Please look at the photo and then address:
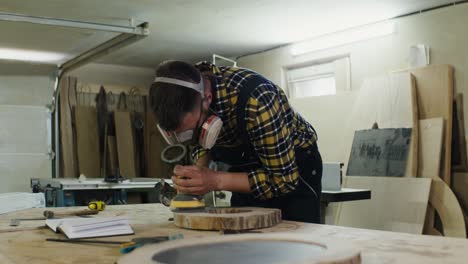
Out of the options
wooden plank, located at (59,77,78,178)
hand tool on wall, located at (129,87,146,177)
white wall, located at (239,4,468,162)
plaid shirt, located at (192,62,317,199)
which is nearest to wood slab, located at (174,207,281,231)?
plaid shirt, located at (192,62,317,199)

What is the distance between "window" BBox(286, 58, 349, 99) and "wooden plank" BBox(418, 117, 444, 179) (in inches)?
37.7

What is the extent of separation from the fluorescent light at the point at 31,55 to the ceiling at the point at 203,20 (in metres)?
0.20

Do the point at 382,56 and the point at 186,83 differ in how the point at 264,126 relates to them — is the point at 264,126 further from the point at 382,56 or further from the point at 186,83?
the point at 382,56

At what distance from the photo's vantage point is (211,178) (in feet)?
5.34

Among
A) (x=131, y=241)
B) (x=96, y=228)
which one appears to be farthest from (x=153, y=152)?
(x=131, y=241)

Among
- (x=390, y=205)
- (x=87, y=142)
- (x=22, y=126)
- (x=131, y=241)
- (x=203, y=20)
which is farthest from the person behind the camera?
(x=87, y=142)

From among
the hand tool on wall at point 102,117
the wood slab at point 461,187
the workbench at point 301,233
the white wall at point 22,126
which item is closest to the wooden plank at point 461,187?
the wood slab at point 461,187

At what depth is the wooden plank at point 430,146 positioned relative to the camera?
3.88 metres

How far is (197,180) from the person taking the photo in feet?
5.32

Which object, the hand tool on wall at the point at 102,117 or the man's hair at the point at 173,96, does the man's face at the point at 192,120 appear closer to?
the man's hair at the point at 173,96

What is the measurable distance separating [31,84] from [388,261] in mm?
5864

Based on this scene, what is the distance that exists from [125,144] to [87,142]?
474 millimetres

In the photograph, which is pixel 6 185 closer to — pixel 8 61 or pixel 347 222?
pixel 8 61

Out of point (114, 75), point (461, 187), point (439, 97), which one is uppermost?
point (114, 75)
